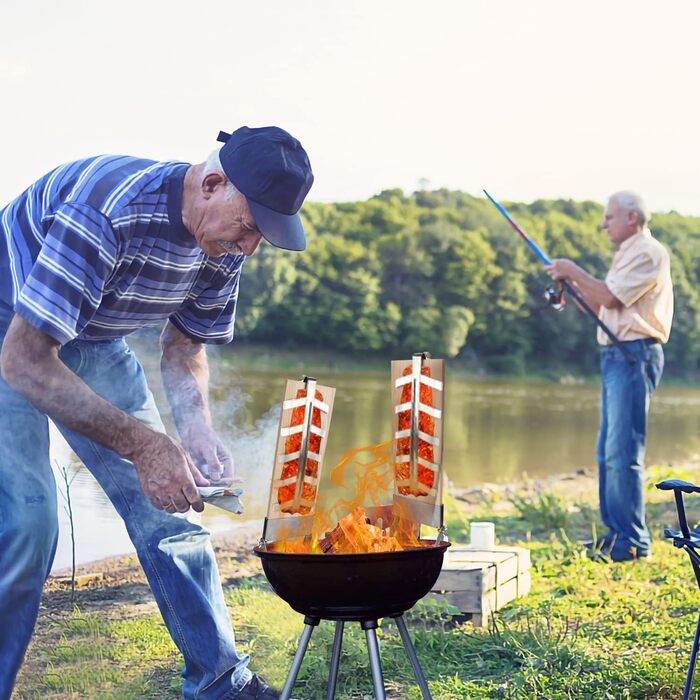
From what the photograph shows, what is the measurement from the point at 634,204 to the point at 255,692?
2.72 m

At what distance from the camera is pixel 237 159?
1997 millimetres

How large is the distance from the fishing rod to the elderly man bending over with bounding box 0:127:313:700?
6.17 feet

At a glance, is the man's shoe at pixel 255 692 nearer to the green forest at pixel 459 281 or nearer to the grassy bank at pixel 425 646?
the grassy bank at pixel 425 646

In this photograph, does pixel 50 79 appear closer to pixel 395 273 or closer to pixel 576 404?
pixel 576 404

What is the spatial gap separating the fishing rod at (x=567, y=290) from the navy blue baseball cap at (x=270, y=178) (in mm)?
1833

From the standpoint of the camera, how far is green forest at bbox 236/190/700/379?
1627cm

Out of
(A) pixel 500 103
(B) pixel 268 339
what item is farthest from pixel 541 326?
(B) pixel 268 339

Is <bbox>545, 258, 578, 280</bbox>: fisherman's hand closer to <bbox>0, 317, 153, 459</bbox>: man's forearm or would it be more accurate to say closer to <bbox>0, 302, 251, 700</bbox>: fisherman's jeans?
<bbox>0, 302, 251, 700</bbox>: fisherman's jeans

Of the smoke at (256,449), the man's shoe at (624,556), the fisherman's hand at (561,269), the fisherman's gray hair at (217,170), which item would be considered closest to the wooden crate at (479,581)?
the smoke at (256,449)

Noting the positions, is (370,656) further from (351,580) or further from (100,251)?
(100,251)

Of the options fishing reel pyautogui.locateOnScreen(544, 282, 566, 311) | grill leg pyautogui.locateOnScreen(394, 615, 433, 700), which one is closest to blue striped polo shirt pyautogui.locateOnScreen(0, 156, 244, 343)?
grill leg pyautogui.locateOnScreen(394, 615, 433, 700)

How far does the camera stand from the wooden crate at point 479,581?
3.02 meters

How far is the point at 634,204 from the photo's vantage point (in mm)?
4152

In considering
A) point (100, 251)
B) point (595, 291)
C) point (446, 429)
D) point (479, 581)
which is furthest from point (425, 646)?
point (446, 429)
